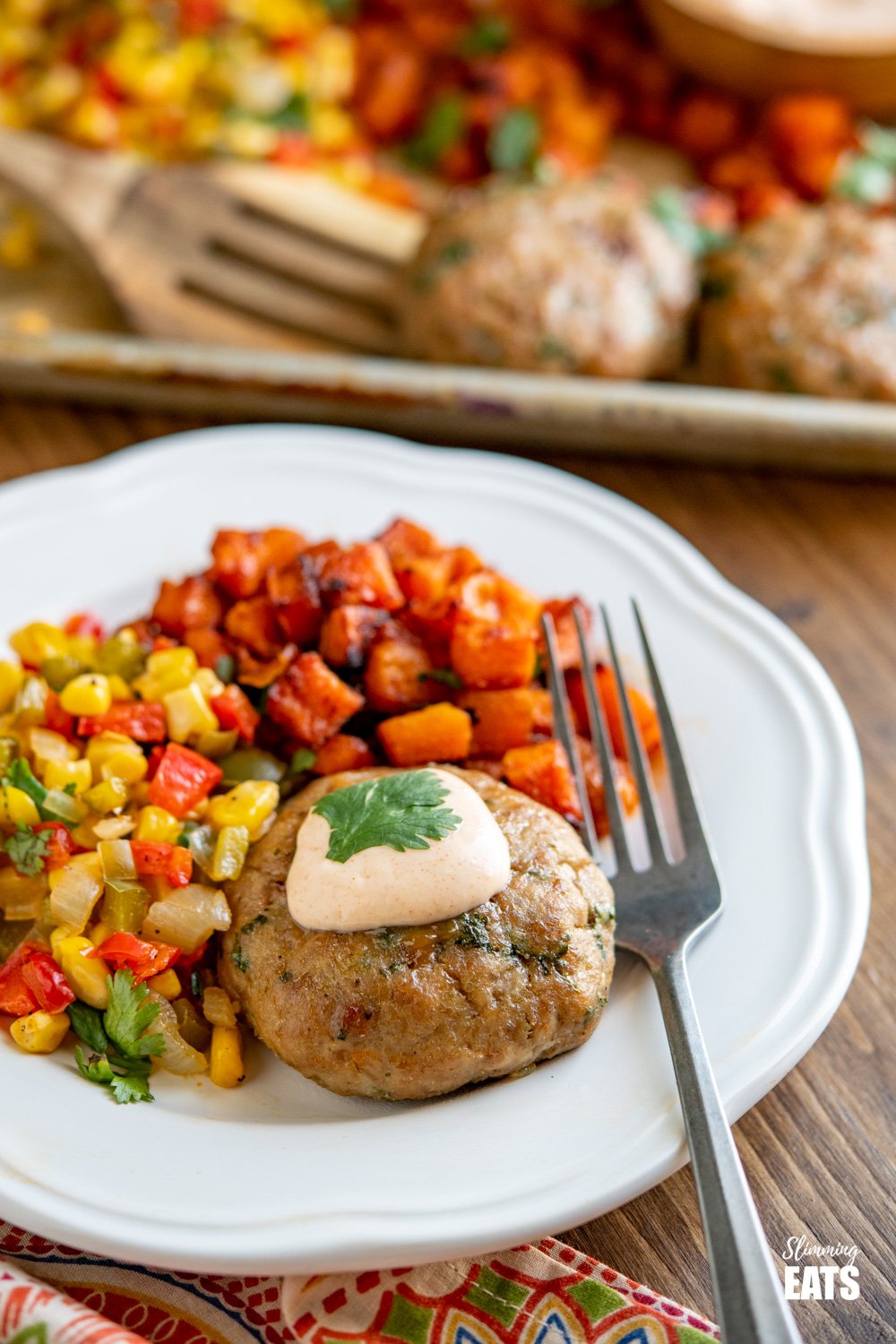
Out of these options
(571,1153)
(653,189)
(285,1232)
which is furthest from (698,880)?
(653,189)

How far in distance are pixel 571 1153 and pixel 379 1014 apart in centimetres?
42

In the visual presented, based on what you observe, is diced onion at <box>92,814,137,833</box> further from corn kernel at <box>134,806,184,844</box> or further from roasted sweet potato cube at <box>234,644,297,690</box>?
roasted sweet potato cube at <box>234,644,297,690</box>

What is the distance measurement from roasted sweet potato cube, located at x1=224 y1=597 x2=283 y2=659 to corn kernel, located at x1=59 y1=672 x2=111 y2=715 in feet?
1.25

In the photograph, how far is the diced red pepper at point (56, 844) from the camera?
2.51 meters

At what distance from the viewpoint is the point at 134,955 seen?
235cm

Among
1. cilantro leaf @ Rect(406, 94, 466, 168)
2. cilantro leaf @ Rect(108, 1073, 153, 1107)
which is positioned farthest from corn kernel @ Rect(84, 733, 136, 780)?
cilantro leaf @ Rect(406, 94, 466, 168)

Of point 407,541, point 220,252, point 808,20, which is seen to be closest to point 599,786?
point 407,541

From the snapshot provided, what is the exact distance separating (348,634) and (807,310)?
2.42m

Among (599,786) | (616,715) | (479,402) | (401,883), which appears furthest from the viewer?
(479,402)

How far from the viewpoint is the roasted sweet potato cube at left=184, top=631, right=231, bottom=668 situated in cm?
296

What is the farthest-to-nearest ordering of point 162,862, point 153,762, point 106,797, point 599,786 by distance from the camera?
point 599,786 < point 153,762 < point 106,797 < point 162,862

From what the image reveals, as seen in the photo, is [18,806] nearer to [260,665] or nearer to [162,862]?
[162,862]

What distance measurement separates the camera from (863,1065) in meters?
2.64

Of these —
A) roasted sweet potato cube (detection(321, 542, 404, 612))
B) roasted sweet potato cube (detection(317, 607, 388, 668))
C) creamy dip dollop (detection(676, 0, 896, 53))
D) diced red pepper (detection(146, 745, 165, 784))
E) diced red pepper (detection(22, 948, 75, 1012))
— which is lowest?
diced red pepper (detection(22, 948, 75, 1012))
